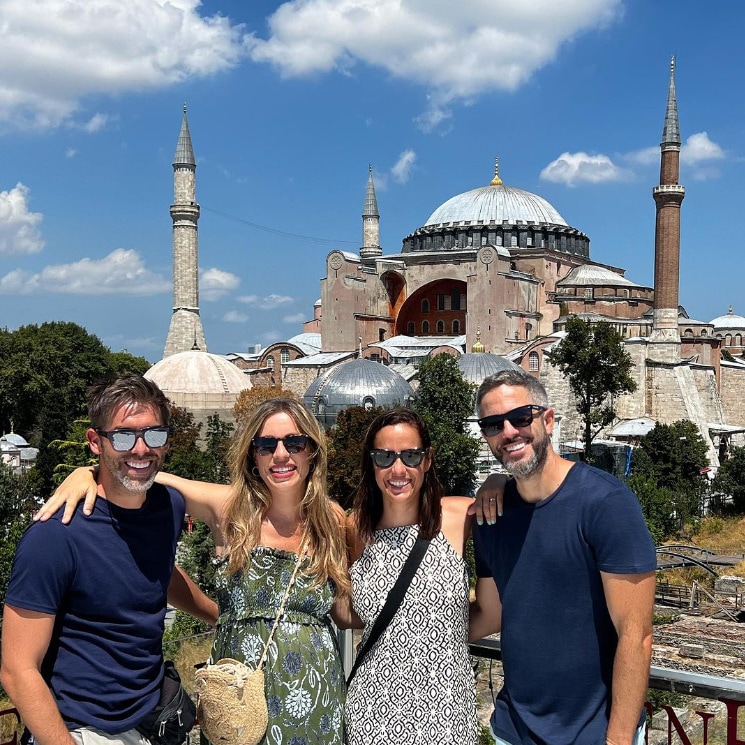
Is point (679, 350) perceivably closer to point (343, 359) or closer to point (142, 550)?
point (343, 359)

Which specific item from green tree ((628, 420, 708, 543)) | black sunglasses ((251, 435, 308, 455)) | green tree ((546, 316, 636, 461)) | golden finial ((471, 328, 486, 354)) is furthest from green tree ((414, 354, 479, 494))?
black sunglasses ((251, 435, 308, 455))

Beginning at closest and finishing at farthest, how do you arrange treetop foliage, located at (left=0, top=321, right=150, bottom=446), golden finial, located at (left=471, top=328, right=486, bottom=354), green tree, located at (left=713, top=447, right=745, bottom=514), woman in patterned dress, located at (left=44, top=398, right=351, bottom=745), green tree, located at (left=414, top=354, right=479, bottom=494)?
woman in patterned dress, located at (left=44, top=398, right=351, bottom=745)
green tree, located at (left=414, top=354, right=479, bottom=494)
green tree, located at (left=713, top=447, right=745, bottom=514)
treetop foliage, located at (left=0, top=321, right=150, bottom=446)
golden finial, located at (left=471, top=328, right=486, bottom=354)

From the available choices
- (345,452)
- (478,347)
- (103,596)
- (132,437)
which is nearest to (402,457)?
(132,437)

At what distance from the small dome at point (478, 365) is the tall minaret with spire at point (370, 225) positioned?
12.8m

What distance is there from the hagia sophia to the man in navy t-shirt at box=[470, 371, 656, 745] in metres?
20.4

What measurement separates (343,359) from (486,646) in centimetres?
2708

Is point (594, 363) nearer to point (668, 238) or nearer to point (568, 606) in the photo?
point (668, 238)

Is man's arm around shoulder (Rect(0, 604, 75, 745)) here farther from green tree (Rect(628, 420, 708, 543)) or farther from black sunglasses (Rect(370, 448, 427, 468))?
green tree (Rect(628, 420, 708, 543))

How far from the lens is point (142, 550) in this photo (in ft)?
6.42

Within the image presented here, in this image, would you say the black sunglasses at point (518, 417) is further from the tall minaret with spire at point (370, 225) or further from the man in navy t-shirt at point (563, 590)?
the tall minaret with spire at point (370, 225)

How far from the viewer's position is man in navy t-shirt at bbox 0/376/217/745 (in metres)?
1.76

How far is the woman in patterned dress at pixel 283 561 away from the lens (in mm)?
2049

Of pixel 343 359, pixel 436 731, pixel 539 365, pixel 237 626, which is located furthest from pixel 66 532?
pixel 343 359

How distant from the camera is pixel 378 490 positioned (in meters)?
2.31
